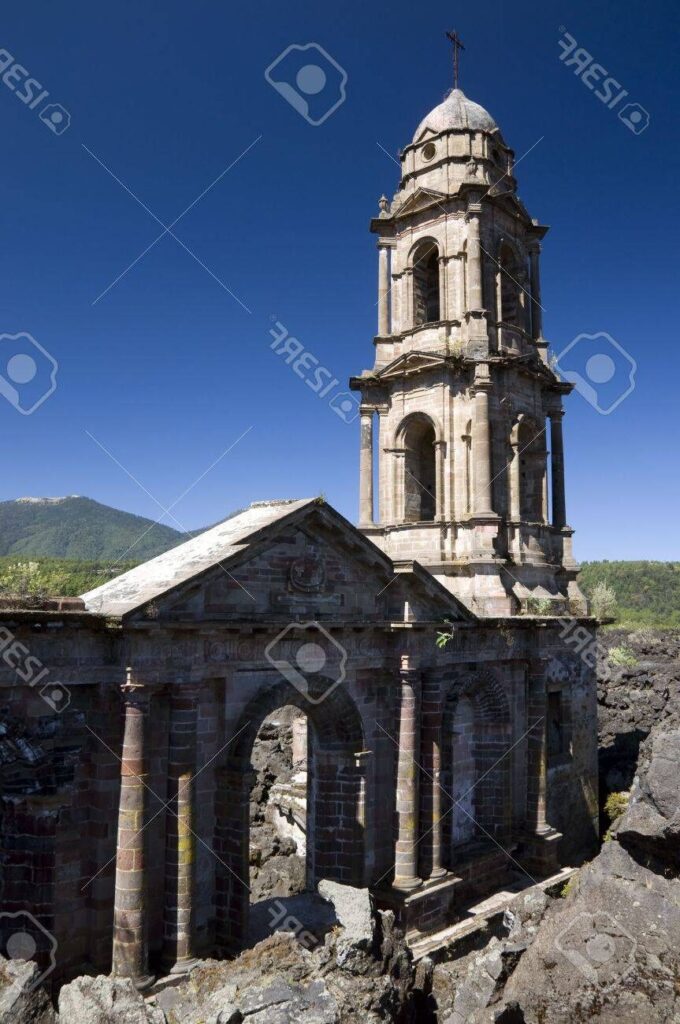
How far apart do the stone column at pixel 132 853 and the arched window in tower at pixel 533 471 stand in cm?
1434

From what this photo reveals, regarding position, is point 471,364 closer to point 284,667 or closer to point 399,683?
point 399,683

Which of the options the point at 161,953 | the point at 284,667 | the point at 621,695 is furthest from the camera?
the point at 621,695

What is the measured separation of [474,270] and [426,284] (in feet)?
8.48

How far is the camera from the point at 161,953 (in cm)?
1245

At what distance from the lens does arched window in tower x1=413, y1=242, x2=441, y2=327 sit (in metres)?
23.5

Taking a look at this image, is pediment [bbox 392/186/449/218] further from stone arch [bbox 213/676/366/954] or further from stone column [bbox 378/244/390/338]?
stone arch [bbox 213/676/366/954]

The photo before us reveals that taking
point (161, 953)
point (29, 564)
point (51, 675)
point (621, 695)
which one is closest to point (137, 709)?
point (51, 675)

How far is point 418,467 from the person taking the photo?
76.9 feet

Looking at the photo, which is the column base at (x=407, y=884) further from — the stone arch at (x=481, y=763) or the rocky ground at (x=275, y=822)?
the stone arch at (x=481, y=763)

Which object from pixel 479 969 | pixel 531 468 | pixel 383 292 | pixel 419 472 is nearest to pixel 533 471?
pixel 531 468

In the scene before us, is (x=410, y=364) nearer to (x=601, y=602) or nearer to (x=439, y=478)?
(x=439, y=478)

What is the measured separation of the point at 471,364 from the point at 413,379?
1.91 m

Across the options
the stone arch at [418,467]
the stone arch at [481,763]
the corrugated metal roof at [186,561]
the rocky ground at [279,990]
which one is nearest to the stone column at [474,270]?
the stone arch at [418,467]

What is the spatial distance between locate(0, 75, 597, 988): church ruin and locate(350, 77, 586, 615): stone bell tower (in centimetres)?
8
